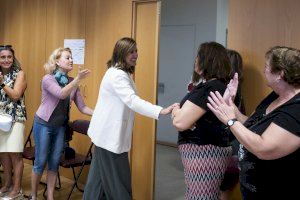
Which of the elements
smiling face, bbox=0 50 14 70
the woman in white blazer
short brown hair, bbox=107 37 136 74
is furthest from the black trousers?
smiling face, bbox=0 50 14 70

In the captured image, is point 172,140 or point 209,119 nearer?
point 209,119

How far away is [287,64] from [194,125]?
0.68 m

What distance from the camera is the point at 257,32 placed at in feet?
9.11

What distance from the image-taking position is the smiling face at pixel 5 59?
3.45 m

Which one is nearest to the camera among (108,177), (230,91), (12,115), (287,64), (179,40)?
(287,64)

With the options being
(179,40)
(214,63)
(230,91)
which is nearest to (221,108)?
(230,91)

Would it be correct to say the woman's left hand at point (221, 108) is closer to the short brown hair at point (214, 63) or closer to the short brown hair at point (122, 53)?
the short brown hair at point (214, 63)

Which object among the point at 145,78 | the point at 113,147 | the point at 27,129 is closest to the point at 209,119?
the point at 113,147

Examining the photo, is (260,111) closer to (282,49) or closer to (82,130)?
(282,49)

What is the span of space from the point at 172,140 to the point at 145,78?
2984 millimetres

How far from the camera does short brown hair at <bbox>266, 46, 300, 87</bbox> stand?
164 cm

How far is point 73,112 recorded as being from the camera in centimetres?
421

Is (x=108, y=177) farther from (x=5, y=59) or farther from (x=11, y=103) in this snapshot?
(x=5, y=59)

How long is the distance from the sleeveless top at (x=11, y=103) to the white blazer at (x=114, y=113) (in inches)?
42.6
